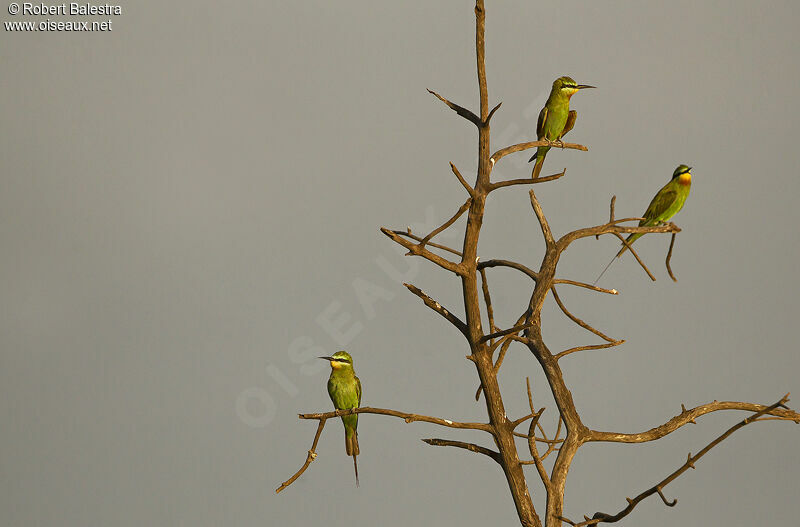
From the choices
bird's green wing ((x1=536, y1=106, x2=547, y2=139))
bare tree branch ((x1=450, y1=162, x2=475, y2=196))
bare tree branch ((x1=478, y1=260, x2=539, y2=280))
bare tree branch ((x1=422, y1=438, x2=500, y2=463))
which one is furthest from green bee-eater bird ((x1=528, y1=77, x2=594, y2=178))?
bare tree branch ((x1=422, y1=438, x2=500, y2=463))

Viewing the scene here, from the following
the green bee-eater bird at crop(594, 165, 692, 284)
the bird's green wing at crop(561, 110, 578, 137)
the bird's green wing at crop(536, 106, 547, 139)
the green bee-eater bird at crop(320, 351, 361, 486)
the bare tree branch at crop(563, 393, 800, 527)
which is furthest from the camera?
the green bee-eater bird at crop(320, 351, 361, 486)

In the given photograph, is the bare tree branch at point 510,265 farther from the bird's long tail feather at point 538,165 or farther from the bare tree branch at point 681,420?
the bird's long tail feather at point 538,165

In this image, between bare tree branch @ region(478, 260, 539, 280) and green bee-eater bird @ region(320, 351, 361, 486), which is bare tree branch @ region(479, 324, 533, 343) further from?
green bee-eater bird @ region(320, 351, 361, 486)

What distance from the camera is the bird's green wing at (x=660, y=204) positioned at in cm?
619

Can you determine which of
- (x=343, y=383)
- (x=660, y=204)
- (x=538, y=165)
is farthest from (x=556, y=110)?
(x=343, y=383)

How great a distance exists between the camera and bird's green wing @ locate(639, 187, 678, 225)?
20.3 feet

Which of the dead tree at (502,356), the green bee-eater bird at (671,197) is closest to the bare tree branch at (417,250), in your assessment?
the dead tree at (502,356)

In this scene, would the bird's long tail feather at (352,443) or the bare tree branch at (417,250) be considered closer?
the bare tree branch at (417,250)

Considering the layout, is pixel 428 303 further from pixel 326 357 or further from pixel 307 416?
pixel 326 357

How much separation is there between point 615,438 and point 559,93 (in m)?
2.48

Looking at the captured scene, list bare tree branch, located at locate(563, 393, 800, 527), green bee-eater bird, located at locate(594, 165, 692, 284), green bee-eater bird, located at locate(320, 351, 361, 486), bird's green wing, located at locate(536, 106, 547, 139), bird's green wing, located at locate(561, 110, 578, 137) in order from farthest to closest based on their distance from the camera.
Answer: green bee-eater bird, located at locate(320, 351, 361, 486), bird's green wing, located at locate(561, 110, 578, 137), bird's green wing, located at locate(536, 106, 547, 139), green bee-eater bird, located at locate(594, 165, 692, 284), bare tree branch, located at locate(563, 393, 800, 527)

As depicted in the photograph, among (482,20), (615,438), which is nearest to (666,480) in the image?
(615,438)

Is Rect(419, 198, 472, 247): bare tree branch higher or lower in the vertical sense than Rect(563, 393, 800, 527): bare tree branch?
higher

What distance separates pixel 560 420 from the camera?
5.14 m
